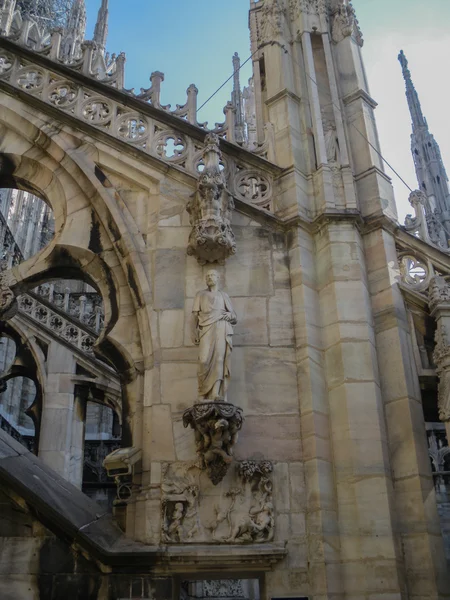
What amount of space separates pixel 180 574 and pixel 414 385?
338cm

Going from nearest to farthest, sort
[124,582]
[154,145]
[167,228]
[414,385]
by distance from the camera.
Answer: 1. [124,582]
2. [414,385]
3. [167,228]
4. [154,145]

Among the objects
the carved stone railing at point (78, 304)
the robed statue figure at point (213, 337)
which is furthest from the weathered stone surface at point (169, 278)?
the carved stone railing at point (78, 304)

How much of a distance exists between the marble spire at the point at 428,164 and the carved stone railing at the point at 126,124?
99.9ft

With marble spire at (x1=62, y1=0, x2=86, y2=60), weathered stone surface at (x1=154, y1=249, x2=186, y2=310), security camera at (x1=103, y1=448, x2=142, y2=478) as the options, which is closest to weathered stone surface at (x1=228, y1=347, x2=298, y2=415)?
weathered stone surface at (x1=154, y1=249, x2=186, y2=310)

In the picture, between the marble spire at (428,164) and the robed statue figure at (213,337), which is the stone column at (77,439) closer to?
the robed statue figure at (213,337)

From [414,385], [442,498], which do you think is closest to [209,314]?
[414,385]

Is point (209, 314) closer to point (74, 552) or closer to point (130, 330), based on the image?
point (130, 330)

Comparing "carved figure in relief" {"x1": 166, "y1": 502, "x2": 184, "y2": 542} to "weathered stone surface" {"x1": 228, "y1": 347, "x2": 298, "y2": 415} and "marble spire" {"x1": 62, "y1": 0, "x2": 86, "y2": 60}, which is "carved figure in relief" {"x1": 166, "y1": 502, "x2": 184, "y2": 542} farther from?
"marble spire" {"x1": 62, "y1": 0, "x2": 86, "y2": 60}

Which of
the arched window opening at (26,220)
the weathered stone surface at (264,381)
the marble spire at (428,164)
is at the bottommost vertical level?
the weathered stone surface at (264,381)

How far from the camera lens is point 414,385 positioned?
7.71 metres

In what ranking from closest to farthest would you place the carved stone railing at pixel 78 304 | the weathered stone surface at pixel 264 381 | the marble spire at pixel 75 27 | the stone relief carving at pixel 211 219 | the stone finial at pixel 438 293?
the weathered stone surface at pixel 264 381 < the stone finial at pixel 438 293 < the stone relief carving at pixel 211 219 < the carved stone railing at pixel 78 304 < the marble spire at pixel 75 27

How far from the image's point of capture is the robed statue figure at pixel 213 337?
7.02m

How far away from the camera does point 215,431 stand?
678 centimetres

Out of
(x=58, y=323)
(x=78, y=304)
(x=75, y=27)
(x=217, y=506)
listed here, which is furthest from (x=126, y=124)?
(x=75, y=27)
